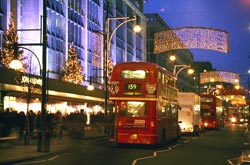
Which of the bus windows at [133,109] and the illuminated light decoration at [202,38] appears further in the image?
the illuminated light decoration at [202,38]

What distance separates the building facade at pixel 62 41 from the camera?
4503 centimetres

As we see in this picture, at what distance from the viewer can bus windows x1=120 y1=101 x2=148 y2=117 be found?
2664cm

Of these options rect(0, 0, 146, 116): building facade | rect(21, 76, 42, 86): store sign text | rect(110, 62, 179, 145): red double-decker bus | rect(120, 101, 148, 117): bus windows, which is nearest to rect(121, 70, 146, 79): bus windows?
rect(110, 62, 179, 145): red double-decker bus

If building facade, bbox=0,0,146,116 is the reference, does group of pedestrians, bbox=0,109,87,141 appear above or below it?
below

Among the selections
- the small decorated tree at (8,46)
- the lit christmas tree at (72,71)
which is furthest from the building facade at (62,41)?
the small decorated tree at (8,46)

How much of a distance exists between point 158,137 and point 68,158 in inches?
298

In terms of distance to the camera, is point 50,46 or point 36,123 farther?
point 50,46

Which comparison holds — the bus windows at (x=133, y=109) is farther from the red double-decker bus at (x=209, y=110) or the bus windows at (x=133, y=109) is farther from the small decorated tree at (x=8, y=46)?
the red double-decker bus at (x=209, y=110)

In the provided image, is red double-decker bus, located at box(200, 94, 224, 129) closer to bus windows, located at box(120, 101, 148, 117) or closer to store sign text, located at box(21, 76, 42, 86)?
store sign text, located at box(21, 76, 42, 86)

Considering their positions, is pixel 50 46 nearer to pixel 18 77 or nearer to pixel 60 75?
pixel 60 75

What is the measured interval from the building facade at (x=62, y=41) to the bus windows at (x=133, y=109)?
1081 centimetres

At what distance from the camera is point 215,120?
60.0 meters

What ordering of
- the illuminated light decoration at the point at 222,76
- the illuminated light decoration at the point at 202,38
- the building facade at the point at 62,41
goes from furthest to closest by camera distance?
the illuminated light decoration at the point at 222,76, the building facade at the point at 62,41, the illuminated light decoration at the point at 202,38

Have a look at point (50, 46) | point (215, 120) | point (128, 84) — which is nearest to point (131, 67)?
point (128, 84)
